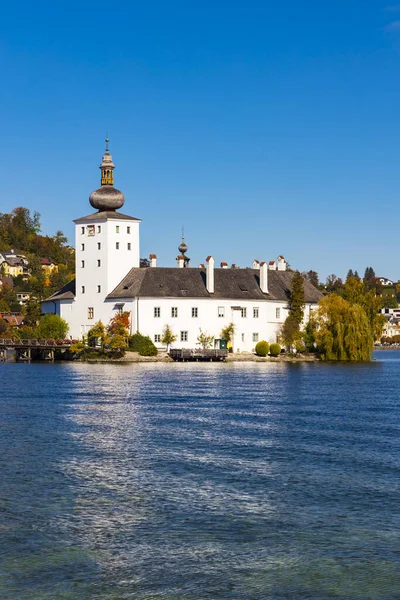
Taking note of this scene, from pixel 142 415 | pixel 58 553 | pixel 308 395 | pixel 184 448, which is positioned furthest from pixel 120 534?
pixel 308 395

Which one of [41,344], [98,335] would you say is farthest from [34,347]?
[98,335]

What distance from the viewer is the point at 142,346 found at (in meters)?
81.2

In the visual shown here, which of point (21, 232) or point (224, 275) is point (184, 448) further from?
point (21, 232)

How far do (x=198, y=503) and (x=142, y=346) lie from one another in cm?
6341

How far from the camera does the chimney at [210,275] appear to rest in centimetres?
8619

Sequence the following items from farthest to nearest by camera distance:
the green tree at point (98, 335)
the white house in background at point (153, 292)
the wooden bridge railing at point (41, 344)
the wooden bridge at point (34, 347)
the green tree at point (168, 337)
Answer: the white house in background at point (153, 292), the wooden bridge at point (34, 347), the wooden bridge railing at point (41, 344), the green tree at point (168, 337), the green tree at point (98, 335)

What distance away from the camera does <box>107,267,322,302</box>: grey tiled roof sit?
8500cm

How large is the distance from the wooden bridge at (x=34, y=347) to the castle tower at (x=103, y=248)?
15.9ft

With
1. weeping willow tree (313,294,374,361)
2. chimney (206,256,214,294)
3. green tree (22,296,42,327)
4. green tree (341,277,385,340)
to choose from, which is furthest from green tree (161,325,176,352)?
green tree (22,296,42,327)

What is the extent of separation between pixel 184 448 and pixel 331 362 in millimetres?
55199

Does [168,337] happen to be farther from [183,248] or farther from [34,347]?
[183,248]

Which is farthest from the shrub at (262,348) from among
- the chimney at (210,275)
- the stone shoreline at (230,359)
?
the chimney at (210,275)

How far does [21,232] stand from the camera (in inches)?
7633

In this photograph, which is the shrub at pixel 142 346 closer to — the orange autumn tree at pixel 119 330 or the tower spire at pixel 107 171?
the orange autumn tree at pixel 119 330
